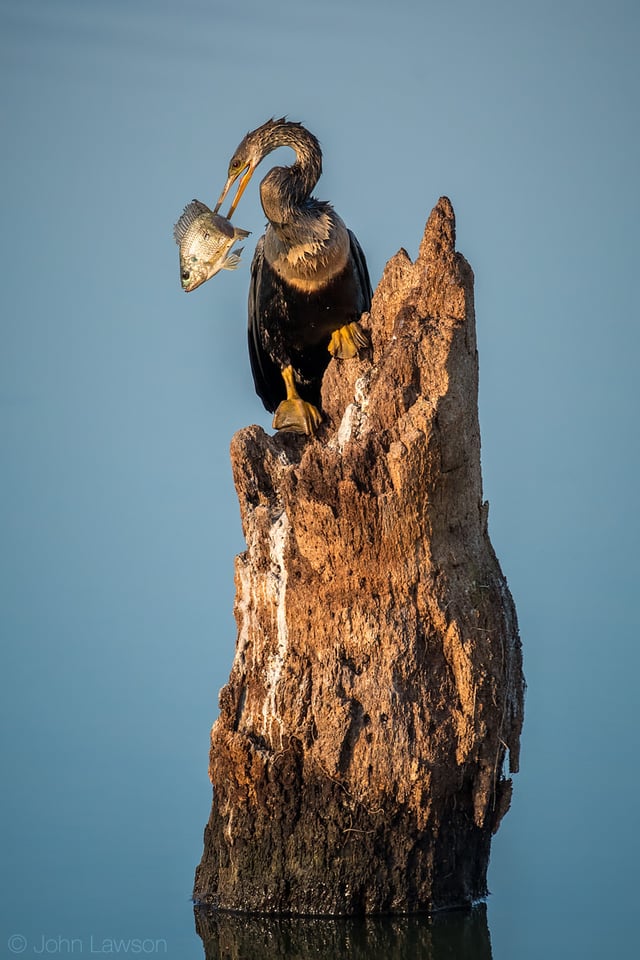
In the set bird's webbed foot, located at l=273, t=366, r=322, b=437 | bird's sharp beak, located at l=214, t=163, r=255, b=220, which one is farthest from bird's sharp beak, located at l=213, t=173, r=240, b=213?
bird's webbed foot, located at l=273, t=366, r=322, b=437

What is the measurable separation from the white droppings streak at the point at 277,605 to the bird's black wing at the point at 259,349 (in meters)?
1.61

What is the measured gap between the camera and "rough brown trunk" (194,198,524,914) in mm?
4684

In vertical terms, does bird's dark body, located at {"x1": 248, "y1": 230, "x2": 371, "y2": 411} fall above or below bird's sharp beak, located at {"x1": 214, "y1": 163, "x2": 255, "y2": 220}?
below

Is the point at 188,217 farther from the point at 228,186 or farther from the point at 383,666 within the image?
the point at 383,666

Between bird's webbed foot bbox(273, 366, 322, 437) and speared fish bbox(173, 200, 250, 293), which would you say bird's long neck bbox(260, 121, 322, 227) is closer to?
speared fish bbox(173, 200, 250, 293)

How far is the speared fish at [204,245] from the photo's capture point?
5773 millimetres

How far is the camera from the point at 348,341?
568cm

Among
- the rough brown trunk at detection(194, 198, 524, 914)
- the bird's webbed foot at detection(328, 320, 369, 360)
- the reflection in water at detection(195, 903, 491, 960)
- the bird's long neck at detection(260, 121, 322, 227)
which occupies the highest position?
the bird's long neck at detection(260, 121, 322, 227)

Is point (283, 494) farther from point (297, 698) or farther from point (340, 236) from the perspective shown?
point (340, 236)

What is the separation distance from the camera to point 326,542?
4.77 meters

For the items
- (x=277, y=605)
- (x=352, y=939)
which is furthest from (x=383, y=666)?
(x=352, y=939)

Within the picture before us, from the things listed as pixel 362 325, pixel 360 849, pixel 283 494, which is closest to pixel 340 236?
pixel 362 325

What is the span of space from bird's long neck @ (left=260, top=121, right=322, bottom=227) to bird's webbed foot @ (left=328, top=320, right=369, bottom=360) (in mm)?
567

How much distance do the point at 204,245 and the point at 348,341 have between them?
2.53 ft
